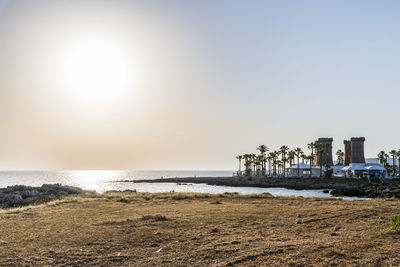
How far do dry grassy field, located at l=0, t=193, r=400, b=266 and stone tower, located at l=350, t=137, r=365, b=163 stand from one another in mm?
142282

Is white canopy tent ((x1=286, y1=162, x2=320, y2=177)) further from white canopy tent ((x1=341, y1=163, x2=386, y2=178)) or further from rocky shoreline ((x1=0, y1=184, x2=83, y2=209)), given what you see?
rocky shoreline ((x1=0, y1=184, x2=83, y2=209))

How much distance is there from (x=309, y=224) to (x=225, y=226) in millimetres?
3967

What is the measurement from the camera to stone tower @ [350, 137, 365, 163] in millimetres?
147000

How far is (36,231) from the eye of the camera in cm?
1484

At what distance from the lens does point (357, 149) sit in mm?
147750

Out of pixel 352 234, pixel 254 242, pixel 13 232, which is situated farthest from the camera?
pixel 13 232

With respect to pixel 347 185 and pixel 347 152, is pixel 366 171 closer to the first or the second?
pixel 347 185

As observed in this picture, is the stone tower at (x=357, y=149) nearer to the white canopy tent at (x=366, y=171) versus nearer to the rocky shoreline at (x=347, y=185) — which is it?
the white canopy tent at (x=366, y=171)

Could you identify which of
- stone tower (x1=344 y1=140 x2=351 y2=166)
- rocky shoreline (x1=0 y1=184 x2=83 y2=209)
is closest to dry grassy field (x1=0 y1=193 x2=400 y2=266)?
rocky shoreline (x1=0 y1=184 x2=83 y2=209)

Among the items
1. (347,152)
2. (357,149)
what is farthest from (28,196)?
(347,152)

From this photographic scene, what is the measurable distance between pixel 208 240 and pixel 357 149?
15275 centimetres

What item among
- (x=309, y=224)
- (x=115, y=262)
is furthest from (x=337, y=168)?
(x=115, y=262)

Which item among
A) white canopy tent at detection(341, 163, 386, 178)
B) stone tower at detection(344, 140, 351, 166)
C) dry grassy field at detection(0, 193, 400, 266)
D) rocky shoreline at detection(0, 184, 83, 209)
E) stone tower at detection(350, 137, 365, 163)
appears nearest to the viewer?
dry grassy field at detection(0, 193, 400, 266)

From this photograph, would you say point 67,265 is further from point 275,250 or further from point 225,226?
point 225,226
